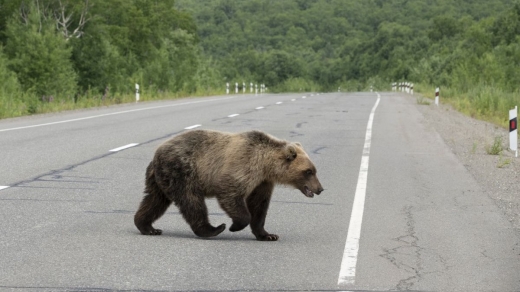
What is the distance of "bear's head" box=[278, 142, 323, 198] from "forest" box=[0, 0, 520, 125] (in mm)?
20005

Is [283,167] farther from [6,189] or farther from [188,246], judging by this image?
[6,189]

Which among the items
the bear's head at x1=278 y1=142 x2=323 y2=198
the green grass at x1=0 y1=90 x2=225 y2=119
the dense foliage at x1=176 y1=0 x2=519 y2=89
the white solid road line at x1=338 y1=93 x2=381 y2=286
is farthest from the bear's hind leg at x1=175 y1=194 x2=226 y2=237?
the dense foliage at x1=176 y1=0 x2=519 y2=89

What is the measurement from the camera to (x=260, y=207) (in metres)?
7.89

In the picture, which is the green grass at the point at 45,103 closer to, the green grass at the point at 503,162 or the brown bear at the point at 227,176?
the green grass at the point at 503,162

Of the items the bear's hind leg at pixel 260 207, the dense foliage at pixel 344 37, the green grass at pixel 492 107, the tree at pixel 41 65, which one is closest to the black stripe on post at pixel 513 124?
the green grass at pixel 492 107

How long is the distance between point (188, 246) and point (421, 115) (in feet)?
75.0

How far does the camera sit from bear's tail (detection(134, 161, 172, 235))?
789 centimetres

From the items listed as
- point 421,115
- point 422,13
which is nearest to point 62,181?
point 421,115

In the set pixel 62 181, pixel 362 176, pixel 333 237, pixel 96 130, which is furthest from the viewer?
pixel 96 130

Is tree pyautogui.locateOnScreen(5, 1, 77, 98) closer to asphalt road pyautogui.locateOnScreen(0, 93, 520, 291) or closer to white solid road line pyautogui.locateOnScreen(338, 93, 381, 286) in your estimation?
asphalt road pyautogui.locateOnScreen(0, 93, 520, 291)

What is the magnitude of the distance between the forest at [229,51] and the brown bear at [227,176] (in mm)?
19991

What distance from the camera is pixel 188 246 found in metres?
7.49

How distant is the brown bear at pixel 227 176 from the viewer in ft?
24.8

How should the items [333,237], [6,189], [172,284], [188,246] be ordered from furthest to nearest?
[6,189] → [333,237] → [188,246] → [172,284]
